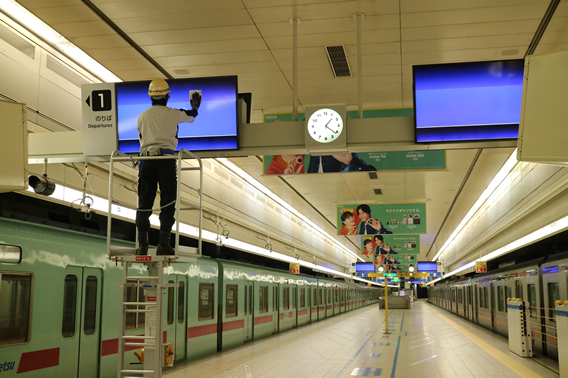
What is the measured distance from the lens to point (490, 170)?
15117mm

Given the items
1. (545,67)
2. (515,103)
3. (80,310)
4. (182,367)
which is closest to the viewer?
(545,67)

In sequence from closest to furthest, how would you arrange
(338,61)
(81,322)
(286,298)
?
(81,322), (338,61), (286,298)

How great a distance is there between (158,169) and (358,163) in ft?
17.2

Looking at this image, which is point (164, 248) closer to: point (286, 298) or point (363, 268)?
point (286, 298)

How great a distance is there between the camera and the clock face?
6.06 m

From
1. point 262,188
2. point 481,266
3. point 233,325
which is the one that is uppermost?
point 262,188

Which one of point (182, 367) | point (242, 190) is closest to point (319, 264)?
point (242, 190)

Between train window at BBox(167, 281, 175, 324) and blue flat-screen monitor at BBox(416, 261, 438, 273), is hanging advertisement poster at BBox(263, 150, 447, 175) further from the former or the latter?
blue flat-screen monitor at BBox(416, 261, 438, 273)

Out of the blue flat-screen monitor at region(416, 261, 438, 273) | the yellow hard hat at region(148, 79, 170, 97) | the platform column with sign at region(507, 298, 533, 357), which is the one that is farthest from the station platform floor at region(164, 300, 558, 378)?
the blue flat-screen monitor at region(416, 261, 438, 273)

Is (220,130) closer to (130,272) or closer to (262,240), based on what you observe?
(130,272)

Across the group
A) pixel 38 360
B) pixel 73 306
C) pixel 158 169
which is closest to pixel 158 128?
pixel 158 169

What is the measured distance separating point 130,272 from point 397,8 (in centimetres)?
606

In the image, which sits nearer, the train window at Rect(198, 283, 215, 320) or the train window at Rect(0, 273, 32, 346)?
the train window at Rect(0, 273, 32, 346)

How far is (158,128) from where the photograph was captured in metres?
5.06
